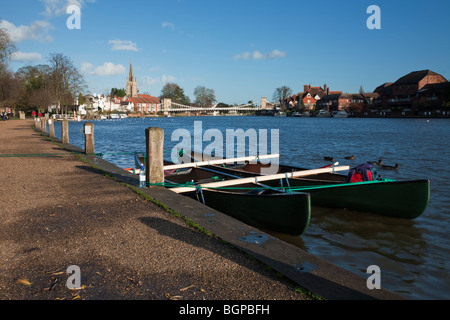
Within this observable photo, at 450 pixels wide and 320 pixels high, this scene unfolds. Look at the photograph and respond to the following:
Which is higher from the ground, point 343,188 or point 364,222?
point 343,188

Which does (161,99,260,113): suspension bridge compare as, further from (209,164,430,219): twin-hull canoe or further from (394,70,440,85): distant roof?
(209,164,430,219): twin-hull canoe

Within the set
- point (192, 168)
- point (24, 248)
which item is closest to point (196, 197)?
point (192, 168)

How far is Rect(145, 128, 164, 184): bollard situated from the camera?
7.32 meters

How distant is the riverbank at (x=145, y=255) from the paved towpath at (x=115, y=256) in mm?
10

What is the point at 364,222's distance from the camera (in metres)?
7.62

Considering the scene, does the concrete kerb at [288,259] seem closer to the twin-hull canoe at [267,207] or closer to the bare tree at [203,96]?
the twin-hull canoe at [267,207]

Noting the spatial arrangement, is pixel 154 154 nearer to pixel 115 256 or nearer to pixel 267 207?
pixel 267 207

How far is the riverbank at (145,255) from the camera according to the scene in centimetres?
324

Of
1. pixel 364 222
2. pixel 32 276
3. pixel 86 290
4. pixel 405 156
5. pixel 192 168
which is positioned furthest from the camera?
pixel 405 156

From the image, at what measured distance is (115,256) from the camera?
4.04 metres

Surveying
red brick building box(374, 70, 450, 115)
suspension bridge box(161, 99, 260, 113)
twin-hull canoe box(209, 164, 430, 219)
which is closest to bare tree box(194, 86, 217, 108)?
→ suspension bridge box(161, 99, 260, 113)

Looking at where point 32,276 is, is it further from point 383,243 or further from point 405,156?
point 405,156

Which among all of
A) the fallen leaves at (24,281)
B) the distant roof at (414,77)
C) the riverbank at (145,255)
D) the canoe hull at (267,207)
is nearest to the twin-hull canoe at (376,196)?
the canoe hull at (267,207)

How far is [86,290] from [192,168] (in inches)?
308
